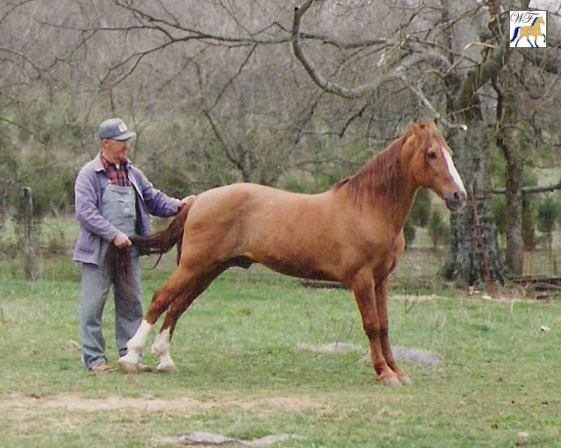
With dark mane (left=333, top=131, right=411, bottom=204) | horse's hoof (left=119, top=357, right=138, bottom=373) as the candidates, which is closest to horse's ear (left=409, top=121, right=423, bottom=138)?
dark mane (left=333, top=131, right=411, bottom=204)

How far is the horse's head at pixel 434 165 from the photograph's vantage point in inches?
353

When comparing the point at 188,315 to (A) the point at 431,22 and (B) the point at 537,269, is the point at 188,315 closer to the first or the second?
(A) the point at 431,22

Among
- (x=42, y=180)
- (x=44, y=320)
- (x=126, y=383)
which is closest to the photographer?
(x=126, y=383)

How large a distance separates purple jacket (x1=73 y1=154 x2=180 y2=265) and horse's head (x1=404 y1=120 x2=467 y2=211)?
86.3 inches

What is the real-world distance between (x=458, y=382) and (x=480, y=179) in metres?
10.1

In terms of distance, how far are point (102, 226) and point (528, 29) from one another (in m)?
8.50

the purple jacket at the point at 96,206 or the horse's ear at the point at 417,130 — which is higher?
the horse's ear at the point at 417,130

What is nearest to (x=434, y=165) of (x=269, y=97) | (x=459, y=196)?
(x=459, y=196)

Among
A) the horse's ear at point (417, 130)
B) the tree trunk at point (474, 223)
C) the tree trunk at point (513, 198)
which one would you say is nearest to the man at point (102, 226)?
the horse's ear at point (417, 130)

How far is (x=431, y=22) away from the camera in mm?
18031

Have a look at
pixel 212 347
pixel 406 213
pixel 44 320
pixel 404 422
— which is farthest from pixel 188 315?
pixel 404 422

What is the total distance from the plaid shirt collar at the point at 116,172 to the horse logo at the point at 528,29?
7.72 metres

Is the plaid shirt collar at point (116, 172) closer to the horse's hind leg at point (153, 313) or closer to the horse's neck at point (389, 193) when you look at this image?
the horse's hind leg at point (153, 313)

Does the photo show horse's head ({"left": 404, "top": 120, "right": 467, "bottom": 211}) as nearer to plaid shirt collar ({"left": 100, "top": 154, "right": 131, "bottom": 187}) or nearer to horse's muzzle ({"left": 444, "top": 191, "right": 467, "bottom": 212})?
horse's muzzle ({"left": 444, "top": 191, "right": 467, "bottom": 212})
